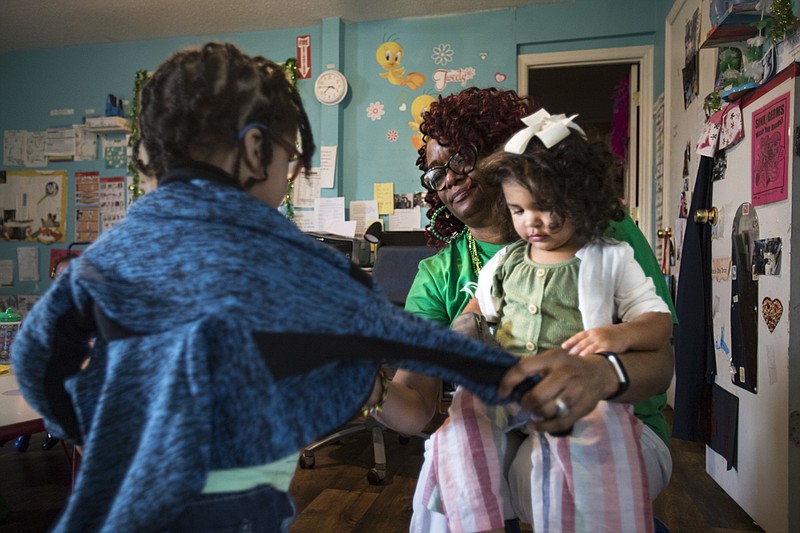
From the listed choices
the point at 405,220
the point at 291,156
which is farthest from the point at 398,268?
the point at 291,156

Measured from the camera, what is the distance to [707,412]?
2.26 m

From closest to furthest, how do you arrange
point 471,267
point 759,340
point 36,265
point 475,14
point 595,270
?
point 595,270 → point 471,267 → point 759,340 → point 475,14 → point 36,265

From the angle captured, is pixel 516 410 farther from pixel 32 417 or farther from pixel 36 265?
pixel 36 265

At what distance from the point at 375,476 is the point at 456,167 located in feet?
4.93

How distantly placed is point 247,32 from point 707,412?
3.81 meters

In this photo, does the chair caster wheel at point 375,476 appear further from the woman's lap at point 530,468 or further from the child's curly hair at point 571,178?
the child's curly hair at point 571,178

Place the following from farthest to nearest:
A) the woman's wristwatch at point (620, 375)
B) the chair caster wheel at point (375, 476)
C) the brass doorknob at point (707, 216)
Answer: the chair caster wheel at point (375, 476) → the brass doorknob at point (707, 216) → the woman's wristwatch at point (620, 375)

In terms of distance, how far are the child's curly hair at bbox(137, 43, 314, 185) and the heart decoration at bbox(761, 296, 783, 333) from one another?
157 centimetres

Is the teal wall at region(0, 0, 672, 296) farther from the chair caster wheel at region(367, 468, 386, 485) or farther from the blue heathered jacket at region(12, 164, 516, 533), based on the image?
the blue heathered jacket at region(12, 164, 516, 533)

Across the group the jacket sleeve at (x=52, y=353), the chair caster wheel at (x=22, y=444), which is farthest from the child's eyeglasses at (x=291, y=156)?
the chair caster wheel at (x=22, y=444)

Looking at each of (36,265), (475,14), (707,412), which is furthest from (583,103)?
(36,265)

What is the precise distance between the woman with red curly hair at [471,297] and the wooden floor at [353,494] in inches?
39.9

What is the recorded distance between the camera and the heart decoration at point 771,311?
Result: 172cm

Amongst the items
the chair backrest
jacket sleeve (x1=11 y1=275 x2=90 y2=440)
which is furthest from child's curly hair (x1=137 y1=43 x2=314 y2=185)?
the chair backrest
